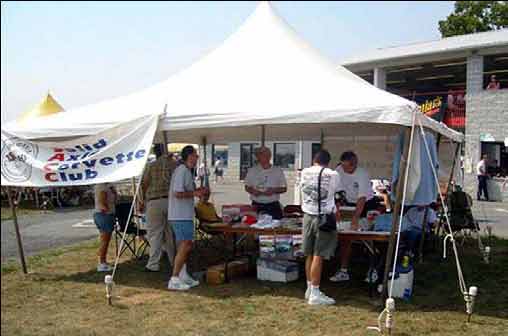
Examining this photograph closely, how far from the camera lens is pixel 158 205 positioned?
21.2 ft

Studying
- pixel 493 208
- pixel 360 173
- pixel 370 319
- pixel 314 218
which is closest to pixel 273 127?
pixel 360 173

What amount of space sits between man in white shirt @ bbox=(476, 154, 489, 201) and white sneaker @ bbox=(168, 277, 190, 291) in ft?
17.7

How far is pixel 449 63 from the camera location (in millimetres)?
13398

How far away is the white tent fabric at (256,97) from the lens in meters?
5.33

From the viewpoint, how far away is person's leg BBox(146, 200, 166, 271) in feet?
21.3

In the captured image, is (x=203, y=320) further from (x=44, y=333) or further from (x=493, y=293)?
(x=493, y=293)

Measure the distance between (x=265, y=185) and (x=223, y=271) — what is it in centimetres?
162

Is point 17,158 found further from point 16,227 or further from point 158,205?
point 158,205

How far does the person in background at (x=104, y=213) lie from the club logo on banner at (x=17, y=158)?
0.78 m

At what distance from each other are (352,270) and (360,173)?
1168mm

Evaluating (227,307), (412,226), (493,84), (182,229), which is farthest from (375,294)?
(493,84)

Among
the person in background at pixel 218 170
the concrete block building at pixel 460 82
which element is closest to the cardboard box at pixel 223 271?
the concrete block building at pixel 460 82

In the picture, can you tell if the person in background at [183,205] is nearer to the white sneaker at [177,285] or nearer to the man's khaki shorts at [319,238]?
Answer: the white sneaker at [177,285]

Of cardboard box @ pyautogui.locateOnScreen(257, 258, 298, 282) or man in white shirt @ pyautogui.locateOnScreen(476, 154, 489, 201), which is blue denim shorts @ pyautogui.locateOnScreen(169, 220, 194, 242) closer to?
cardboard box @ pyautogui.locateOnScreen(257, 258, 298, 282)
